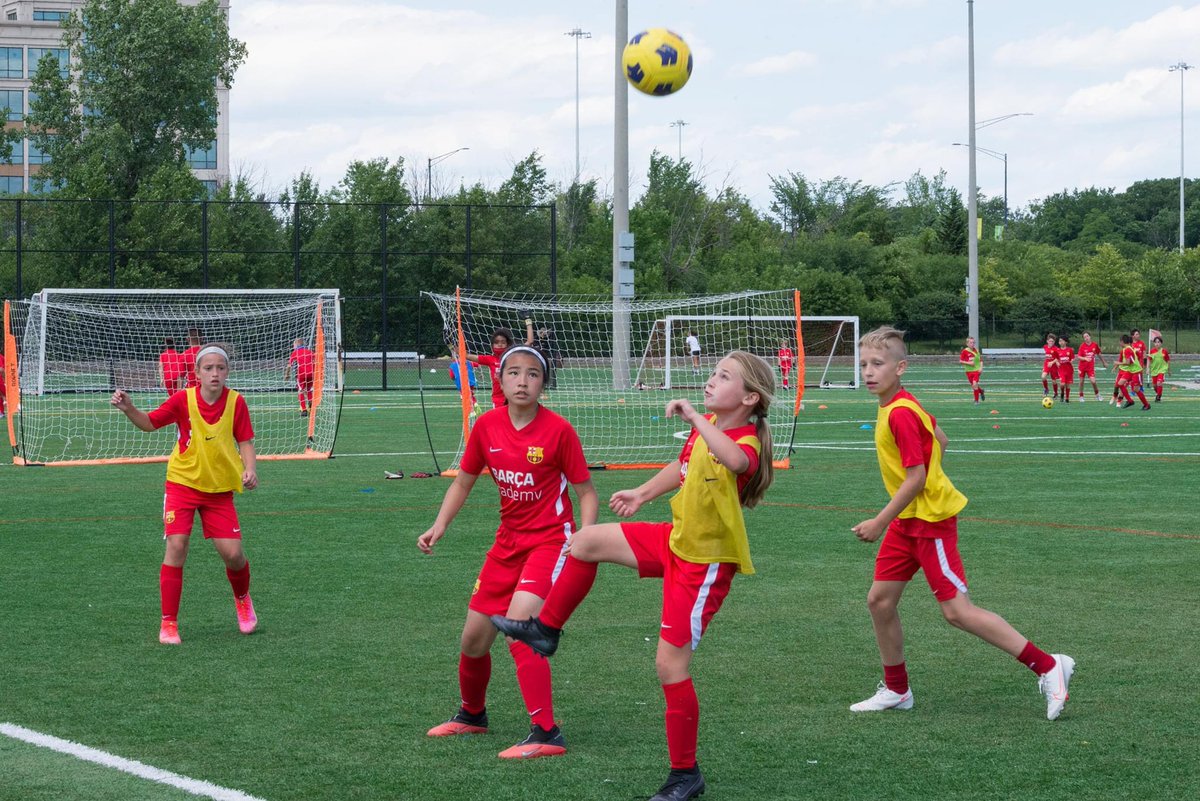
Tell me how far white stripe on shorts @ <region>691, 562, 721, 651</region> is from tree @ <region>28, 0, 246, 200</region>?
54172 millimetres

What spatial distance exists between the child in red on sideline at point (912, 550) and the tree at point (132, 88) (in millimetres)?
53252

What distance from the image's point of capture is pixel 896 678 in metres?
6.15

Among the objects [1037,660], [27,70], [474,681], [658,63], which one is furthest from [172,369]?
[27,70]

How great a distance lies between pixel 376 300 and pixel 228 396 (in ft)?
118

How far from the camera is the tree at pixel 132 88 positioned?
56.4m

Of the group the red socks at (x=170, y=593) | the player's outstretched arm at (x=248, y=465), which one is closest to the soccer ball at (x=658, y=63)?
the player's outstretched arm at (x=248, y=465)

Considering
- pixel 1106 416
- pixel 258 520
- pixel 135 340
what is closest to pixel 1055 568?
pixel 258 520

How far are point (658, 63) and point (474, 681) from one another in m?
15.0

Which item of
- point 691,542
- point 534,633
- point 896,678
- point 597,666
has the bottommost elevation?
point 597,666

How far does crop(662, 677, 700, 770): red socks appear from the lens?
4.83 m

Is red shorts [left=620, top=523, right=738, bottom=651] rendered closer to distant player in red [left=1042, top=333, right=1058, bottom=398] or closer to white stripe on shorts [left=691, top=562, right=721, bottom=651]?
white stripe on shorts [left=691, top=562, right=721, bottom=651]

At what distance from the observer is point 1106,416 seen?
27.2m

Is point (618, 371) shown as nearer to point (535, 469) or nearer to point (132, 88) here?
point (535, 469)

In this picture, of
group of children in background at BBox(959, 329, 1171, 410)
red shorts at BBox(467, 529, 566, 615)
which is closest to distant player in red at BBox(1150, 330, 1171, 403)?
group of children in background at BBox(959, 329, 1171, 410)
